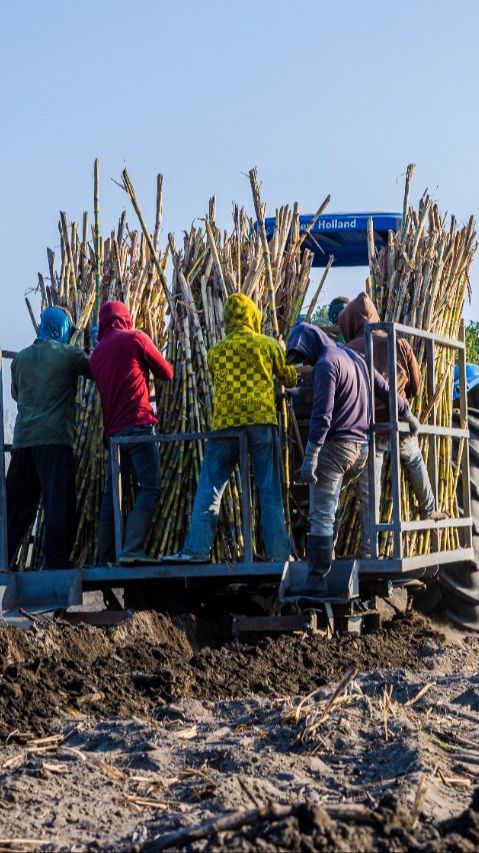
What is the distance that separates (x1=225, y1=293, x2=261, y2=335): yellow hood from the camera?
767 centimetres

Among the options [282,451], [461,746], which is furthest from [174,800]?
[282,451]

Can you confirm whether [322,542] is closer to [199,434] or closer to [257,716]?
[199,434]

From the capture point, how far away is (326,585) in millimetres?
7391

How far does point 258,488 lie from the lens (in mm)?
7734

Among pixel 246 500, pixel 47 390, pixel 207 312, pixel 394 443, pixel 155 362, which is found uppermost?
pixel 207 312

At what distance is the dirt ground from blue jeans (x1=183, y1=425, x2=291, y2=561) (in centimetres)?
50

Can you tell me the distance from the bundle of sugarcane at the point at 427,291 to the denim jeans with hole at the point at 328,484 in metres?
0.88

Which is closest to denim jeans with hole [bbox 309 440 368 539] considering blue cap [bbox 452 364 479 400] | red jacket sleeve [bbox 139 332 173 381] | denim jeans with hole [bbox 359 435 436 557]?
denim jeans with hole [bbox 359 435 436 557]

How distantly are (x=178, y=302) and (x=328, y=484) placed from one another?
1.69m

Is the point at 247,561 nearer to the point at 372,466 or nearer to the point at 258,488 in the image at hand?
the point at 258,488

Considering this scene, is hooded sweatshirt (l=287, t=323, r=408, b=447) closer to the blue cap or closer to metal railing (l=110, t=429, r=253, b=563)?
metal railing (l=110, t=429, r=253, b=563)

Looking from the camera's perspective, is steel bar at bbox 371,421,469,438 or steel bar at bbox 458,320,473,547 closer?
steel bar at bbox 371,421,469,438

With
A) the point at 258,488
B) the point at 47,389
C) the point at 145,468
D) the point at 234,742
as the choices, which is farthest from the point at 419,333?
the point at 234,742

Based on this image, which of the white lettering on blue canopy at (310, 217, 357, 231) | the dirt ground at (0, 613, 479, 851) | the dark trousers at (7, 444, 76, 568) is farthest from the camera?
the white lettering on blue canopy at (310, 217, 357, 231)
